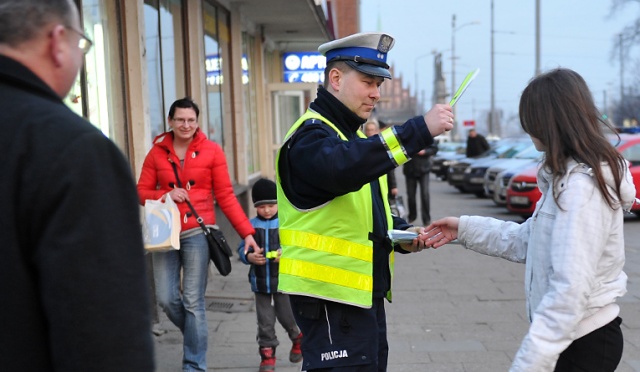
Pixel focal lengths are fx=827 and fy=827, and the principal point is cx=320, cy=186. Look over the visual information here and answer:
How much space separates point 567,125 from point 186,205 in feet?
10.6

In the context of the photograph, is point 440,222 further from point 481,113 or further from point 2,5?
point 481,113

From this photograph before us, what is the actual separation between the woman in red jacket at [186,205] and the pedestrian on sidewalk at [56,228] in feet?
12.1

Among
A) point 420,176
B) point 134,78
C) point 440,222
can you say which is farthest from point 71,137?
point 420,176

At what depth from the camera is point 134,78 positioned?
7.48m

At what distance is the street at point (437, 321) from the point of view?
595 centimetres

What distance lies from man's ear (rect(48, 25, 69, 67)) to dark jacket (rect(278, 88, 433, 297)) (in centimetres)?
134

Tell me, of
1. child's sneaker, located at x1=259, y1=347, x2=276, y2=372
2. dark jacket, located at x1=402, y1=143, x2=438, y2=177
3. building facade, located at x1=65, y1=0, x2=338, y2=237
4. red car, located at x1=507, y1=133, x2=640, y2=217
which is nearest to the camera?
child's sneaker, located at x1=259, y1=347, x2=276, y2=372

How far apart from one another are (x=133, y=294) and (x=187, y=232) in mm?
3802

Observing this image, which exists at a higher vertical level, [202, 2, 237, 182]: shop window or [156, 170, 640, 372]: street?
[202, 2, 237, 182]: shop window

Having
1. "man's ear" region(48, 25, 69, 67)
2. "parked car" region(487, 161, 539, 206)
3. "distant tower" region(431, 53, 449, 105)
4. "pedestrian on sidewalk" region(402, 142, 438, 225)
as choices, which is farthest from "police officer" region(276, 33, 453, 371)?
"distant tower" region(431, 53, 449, 105)

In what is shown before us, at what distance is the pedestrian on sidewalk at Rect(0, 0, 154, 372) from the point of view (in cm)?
162

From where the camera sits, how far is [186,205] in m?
5.50

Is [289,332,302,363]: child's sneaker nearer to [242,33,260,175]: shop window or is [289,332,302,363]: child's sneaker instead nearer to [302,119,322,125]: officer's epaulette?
[302,119,322,125]: officer's epaulette

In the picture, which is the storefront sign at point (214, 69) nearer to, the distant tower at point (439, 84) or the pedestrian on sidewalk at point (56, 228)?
the pedestrian on sidewalk at point (56, 228)
